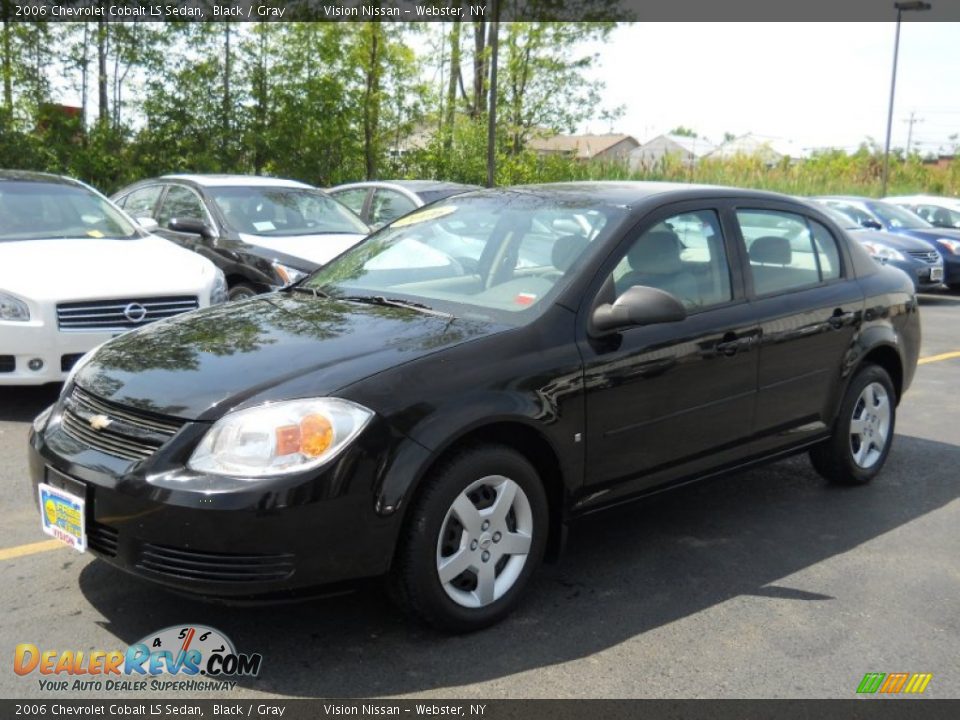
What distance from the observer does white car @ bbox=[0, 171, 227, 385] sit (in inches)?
237

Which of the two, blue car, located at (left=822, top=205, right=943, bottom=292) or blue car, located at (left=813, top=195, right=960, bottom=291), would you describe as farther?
blue car, located at (left=813, top=195, right=960, bottom=291)

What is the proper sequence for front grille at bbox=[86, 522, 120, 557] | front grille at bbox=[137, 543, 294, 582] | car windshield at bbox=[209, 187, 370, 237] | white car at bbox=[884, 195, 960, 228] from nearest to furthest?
front grille at bbox=[137, 543, 294, 582] → front grille at bbox=[86, 522, 120, 557] → car windshield at bbox=[209, 187, 370, 237] → white car at bbox=[884, 195, 960, 228]

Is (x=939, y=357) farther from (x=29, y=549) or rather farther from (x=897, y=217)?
(x=29, y=549)

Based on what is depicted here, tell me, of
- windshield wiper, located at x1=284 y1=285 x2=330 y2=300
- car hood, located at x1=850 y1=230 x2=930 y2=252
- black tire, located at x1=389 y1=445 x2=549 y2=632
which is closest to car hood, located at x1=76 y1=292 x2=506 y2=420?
windshield wiper, located at x1=284 y1=285 x2=330 y2=300

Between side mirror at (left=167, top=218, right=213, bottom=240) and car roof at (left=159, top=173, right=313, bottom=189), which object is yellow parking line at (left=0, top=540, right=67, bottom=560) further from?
car roof at (left=159, top=173, right=313, bottom=189)

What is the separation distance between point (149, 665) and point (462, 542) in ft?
3.52

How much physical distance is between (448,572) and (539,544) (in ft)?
1.42

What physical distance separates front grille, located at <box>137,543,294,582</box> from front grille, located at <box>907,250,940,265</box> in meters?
13.9

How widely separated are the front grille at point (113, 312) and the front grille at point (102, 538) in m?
3.12

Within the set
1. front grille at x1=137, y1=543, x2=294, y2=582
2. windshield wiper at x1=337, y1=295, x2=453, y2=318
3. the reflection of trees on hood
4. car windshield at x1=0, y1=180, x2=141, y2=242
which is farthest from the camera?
car windshield at x1=0, y1=180, x2=141, y2=242

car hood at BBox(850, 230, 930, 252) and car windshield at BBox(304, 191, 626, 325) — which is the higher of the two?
car windshield at BBox(304, 191, 626, 325)
